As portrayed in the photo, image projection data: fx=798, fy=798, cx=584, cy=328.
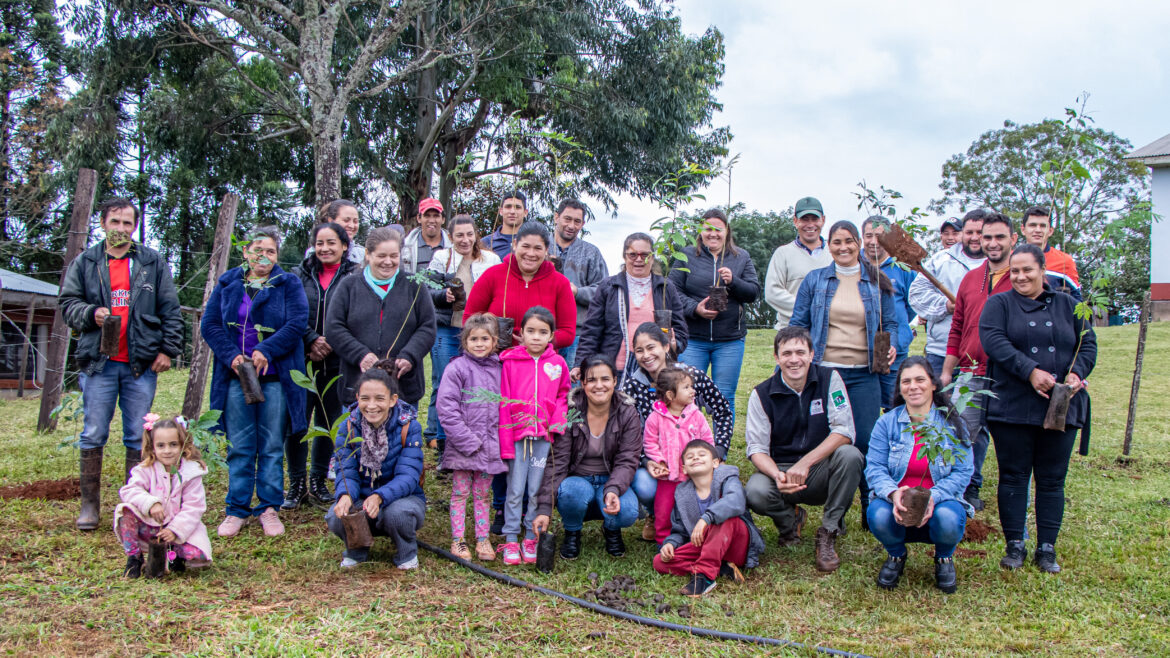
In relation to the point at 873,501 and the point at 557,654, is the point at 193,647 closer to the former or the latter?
the point at 557,654

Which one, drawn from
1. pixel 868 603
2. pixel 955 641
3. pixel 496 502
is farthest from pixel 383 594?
pixel 955 641

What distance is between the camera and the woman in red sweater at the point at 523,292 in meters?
4.85

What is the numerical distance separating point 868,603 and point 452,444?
7.12 feet

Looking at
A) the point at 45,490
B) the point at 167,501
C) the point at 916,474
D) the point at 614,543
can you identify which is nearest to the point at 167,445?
the point at 167,501

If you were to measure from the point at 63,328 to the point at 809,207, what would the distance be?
7.45m

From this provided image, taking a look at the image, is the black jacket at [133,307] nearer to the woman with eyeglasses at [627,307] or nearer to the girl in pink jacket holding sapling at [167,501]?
the girl in pink jacket holding sapling at [167,501]

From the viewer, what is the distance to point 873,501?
3.93 m

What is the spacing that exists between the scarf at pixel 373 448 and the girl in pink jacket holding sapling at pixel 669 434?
1402 millimetres

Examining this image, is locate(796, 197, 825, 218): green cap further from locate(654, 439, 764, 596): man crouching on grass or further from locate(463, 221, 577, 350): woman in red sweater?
locate(654, 439, 764, 596): man crouching on grass

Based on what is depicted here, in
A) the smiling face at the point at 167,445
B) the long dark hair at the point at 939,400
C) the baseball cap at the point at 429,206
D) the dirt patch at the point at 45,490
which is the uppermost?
the baseball cap at the point at 429,206

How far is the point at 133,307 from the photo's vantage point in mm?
4664

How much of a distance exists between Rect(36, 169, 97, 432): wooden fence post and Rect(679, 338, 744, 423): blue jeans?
5894 millimetres

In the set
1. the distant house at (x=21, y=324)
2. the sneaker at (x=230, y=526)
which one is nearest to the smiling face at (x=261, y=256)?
the sneaker at (x=230, y=526)

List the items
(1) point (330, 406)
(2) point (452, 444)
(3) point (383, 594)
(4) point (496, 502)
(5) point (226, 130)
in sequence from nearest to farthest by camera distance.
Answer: (3) point (383, 594), (2) point (452, 444), (4) point (496, 502), (1) point (330, 406), (5) point (226, 130)
